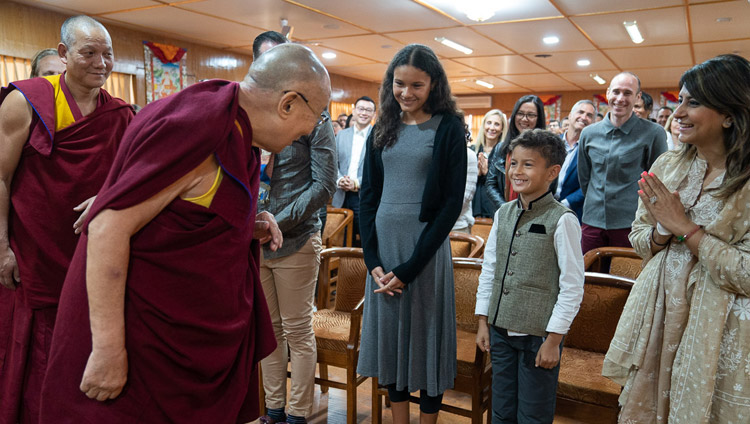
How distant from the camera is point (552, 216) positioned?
1.69m

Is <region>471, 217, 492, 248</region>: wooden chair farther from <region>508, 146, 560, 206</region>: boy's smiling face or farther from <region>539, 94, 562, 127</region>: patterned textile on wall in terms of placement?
<region>539, 94, 562, 127</region>: patterned textile on wall

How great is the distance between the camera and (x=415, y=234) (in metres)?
1.85

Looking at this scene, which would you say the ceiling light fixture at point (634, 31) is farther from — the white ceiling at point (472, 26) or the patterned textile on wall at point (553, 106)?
the patterned textile on wall at point (553, 106)

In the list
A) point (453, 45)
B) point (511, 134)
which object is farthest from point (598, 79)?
point (511, 134)

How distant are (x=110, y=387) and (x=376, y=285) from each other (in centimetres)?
106

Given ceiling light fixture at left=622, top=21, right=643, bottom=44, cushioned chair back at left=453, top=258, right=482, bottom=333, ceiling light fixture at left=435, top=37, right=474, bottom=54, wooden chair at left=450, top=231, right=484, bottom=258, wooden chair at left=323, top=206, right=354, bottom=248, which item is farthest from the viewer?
ceiling light fixture at left=435, top=37, right=474, bottom=54

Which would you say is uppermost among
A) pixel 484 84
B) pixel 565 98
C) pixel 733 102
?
pixel 484 84

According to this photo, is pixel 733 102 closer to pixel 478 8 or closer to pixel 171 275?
pixel 171 275

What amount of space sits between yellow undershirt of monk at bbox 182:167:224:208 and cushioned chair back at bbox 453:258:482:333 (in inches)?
59.4

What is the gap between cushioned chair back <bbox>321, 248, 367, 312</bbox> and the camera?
8.36 feet

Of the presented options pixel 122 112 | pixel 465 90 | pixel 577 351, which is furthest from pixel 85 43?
pixel 465 90

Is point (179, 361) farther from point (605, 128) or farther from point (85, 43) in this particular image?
point (605, 128)

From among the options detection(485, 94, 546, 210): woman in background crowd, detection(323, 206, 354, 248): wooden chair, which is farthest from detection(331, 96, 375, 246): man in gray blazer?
detection(485, 94, 546, 210): woman in background crowd

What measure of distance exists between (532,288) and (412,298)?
0.41m
